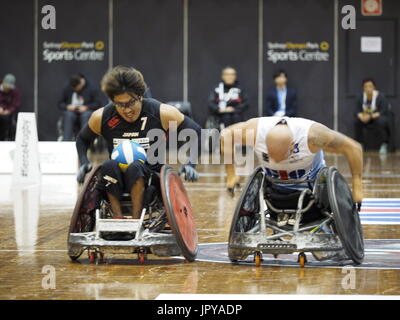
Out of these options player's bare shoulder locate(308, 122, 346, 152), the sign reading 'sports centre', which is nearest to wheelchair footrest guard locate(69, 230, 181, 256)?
player's bare shoulder locate(308, 122, 346, 152)

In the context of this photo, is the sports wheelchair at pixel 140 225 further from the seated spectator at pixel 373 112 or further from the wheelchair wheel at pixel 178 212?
the seated spectator at pixel 373 112

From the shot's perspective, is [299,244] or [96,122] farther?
[96,122]

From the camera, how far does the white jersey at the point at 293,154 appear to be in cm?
687

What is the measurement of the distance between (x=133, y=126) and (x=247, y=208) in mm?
1039

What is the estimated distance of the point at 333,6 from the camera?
2256cm

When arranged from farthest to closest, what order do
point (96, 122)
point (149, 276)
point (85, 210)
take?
point (96, 122) < point (85, 210) < point (149, 276)

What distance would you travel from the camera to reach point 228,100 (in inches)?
828

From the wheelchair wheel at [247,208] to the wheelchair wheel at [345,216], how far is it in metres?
0.56

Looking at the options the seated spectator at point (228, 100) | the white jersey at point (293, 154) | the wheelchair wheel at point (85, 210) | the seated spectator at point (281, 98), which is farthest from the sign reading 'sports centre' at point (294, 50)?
the wheelchair wheel at point (85, 210)

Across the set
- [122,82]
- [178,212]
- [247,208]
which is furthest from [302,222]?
[122,82]

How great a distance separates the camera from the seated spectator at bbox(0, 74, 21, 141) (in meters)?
21.3

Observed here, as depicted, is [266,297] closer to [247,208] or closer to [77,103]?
[247,208]
